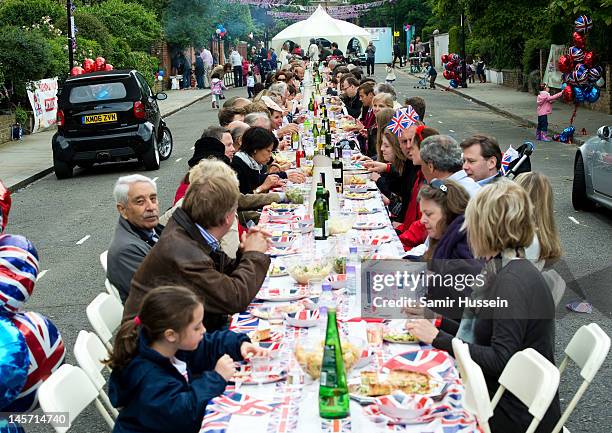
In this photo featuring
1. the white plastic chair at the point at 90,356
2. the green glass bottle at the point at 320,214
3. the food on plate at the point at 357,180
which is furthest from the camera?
the food on plate at the point at 357,180

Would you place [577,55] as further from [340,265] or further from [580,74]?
[340,265]

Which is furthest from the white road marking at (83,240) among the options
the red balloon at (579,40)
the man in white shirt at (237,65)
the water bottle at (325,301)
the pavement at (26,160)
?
the man in white shirt at (237,65)

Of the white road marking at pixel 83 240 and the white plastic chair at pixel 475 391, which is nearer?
the white plastic chair at pixel 475 391

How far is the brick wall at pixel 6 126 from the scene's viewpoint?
24.2 metres

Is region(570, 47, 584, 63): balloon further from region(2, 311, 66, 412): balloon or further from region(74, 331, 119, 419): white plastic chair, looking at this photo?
region(2, 311, 66, 412): balloon

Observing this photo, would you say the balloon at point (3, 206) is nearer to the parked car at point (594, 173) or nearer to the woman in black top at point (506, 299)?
the woman in black top at point (506, 299)

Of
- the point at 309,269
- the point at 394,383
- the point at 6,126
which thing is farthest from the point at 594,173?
the point at 6,126

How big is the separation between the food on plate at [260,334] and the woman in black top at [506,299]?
0.86 metres

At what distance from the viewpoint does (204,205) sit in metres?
5.13

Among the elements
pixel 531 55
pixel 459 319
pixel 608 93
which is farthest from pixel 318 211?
pixel 531 55

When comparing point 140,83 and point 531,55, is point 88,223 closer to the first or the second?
point 140,83

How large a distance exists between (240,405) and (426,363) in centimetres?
97

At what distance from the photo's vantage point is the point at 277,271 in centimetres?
619

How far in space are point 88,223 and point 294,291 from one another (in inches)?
338
